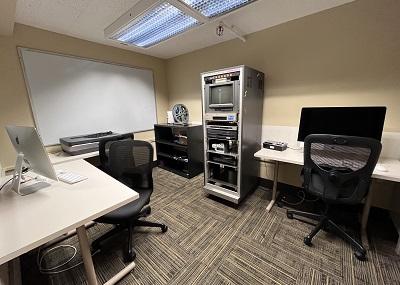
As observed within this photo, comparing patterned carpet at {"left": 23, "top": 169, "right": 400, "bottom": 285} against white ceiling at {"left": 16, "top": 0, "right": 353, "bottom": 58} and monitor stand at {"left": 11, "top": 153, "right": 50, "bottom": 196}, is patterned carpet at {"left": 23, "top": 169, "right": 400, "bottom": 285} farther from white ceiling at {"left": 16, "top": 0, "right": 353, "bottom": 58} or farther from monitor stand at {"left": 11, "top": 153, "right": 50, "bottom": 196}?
white ceiling at {"left": 16, "top": 0, "right": 353, "bottom": 58}

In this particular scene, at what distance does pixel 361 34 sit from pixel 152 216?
10.0ft

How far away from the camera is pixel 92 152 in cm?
244

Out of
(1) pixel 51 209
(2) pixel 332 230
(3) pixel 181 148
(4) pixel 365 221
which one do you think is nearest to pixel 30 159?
(1) pixel 51 209

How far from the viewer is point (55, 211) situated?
991 millimetres

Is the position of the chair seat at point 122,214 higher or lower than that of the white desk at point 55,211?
lower

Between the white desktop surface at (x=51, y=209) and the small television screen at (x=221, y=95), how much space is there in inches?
59.8

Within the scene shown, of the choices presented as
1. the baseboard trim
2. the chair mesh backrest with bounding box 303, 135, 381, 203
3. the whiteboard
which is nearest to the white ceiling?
the whiteboard

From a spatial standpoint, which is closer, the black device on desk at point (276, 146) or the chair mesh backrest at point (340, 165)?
the chair mesh backrest at point (340, 165)

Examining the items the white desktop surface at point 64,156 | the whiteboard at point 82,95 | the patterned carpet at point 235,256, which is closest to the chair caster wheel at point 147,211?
the patterned carpet at point 235,256

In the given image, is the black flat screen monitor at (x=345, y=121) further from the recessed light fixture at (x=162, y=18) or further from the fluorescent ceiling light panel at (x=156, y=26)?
the fluorescent ceiling light panel at (x=156, y=26)

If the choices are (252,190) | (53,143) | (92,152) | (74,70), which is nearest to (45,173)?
(92,152)

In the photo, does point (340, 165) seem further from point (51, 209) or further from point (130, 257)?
point (51, 209)

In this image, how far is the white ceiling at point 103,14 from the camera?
5.70ft

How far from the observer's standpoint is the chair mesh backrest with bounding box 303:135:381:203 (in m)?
1.31
